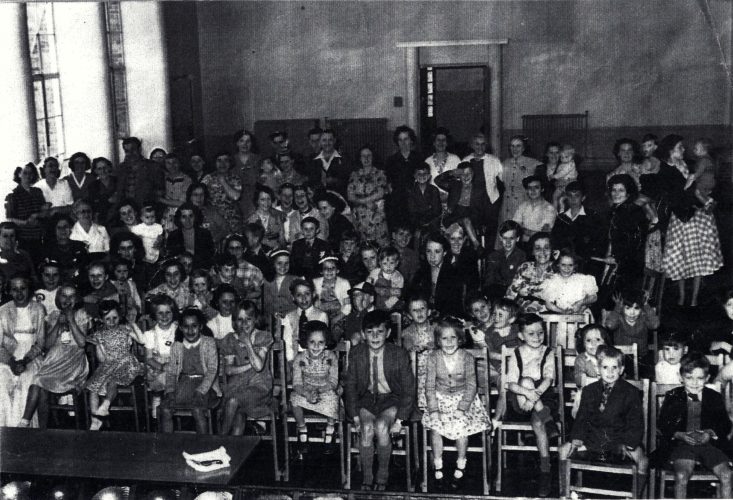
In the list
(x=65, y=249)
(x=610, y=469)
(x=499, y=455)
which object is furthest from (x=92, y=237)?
(x=610, y=469)

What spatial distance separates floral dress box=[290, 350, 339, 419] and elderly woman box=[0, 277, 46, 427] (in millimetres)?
1863

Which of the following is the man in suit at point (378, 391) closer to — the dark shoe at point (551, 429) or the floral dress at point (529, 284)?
the dark shoe at point (551, 429)

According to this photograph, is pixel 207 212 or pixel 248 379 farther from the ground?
pixel 207 212

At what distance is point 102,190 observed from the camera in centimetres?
839

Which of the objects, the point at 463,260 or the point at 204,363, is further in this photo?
the point at 463,260

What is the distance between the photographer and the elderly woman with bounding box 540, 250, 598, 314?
6152mm

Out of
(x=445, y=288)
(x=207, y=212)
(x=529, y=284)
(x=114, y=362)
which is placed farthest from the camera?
(x=207, y=212)

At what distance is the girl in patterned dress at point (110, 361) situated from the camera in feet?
19.1

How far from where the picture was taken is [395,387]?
5297 mm

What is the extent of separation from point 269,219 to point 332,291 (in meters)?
1.38

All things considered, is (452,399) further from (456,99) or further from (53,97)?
(456,99)

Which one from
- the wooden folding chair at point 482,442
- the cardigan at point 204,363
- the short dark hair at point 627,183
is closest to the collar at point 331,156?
the short dark hair at point 627,183

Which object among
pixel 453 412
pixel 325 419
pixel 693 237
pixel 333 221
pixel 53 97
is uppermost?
pixel 53 97

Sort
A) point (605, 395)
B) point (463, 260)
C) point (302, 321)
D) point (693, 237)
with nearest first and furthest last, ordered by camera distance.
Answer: point (605, 395) < point (302, 321) < point (463, 260) < point (693, 237)
